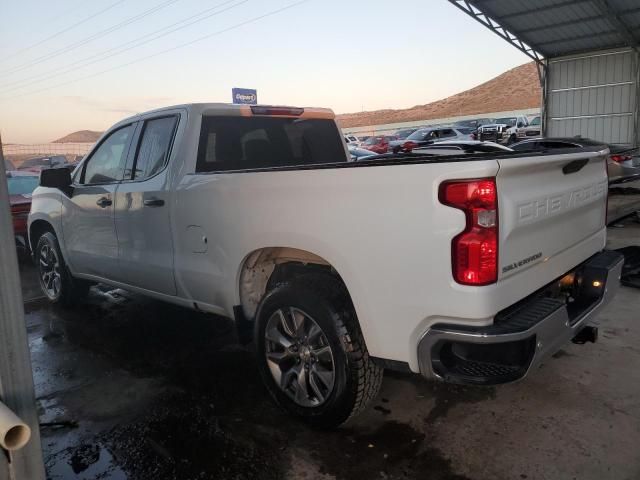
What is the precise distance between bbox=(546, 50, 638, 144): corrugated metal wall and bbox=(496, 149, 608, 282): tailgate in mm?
15973

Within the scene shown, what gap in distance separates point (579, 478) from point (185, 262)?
8.95 feet

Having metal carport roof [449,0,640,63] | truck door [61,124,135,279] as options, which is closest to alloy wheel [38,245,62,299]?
truck door [61,124,135,279]

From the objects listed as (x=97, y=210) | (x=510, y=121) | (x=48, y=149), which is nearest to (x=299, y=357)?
(x=97, y=210)

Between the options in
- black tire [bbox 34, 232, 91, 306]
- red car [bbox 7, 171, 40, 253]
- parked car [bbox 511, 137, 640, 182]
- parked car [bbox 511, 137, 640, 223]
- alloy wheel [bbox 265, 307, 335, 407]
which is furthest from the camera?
parked car [bbox 511, 137, 640, 182]

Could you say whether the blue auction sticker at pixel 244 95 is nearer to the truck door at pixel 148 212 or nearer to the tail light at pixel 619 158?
the tail light at pixel 619 158

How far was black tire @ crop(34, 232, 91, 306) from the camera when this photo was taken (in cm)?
553

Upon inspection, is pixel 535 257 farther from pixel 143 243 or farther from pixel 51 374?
pixel 51 374

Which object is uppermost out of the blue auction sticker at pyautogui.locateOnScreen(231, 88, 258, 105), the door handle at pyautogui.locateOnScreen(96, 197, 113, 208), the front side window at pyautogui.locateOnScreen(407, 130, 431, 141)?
the blue auction sticker at pyautogui.locateOnScreen(231, 88, 258, 105)

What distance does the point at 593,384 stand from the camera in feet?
11.3

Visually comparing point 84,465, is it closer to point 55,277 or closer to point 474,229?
point 474,229

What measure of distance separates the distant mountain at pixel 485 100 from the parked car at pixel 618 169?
223 feet

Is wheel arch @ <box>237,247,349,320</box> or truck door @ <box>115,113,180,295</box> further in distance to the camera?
truck door @ <box>115,113,180,295</box>

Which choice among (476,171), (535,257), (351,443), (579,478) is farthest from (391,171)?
(579,478)

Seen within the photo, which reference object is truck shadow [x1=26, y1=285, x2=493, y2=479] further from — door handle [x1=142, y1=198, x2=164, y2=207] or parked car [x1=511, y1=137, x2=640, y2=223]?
parked car [x1=511, y1=137, x2=640, y2=223]
